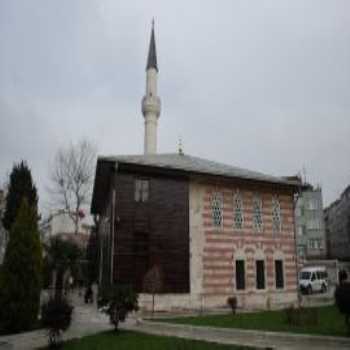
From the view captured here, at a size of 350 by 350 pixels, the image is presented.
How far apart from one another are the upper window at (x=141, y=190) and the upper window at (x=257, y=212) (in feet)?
19.5

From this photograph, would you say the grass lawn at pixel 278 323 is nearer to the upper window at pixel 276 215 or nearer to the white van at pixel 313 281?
the upper window at pixel 276 215

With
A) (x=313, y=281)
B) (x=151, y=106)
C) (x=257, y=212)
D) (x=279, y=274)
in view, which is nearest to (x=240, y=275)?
(x=279, y=274)

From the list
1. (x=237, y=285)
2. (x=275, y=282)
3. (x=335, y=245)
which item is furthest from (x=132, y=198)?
(x=335, y=245)

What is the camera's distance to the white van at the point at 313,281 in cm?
2670

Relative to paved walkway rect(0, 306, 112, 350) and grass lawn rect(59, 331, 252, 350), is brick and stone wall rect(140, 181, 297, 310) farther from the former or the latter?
grass lawn rect(59, 331, 252, 350)

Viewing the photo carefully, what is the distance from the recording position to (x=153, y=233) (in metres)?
16.9

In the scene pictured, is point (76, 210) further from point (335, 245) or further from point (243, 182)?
point (335, 245)

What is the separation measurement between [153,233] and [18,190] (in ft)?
41.2

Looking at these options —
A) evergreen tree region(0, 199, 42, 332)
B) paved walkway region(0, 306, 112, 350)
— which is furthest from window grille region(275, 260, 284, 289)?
evergreen tree region(0, 199, 42, 332)

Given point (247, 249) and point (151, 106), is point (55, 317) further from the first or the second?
point (151, 106)

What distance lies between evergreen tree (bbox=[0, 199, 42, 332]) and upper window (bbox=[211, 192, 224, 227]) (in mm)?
8587

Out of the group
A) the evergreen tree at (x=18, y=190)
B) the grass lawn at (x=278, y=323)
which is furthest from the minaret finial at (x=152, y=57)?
the grass lawn at (x=278, y=323)

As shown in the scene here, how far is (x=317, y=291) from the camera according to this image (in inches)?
1065

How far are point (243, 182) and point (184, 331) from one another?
9.76m
